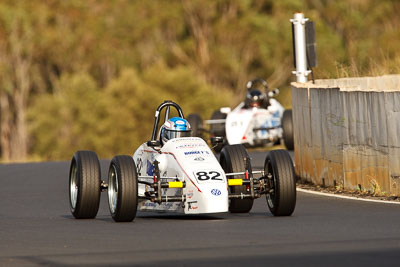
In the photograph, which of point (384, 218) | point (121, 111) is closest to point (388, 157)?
point (384, 218)

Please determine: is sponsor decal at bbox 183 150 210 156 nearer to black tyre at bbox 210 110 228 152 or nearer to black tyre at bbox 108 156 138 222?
black tyre at bbox 108 156 138 222

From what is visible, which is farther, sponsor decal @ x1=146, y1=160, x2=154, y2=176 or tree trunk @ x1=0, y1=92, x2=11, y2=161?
tree trunk @ x1=0, y1=92, x2=11, y2=161

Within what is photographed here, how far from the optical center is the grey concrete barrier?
1608 cm

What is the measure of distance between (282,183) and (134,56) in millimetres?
52999

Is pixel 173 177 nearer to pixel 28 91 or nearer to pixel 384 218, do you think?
pixel 384 218

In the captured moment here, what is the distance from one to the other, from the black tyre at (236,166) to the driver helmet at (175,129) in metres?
0.58

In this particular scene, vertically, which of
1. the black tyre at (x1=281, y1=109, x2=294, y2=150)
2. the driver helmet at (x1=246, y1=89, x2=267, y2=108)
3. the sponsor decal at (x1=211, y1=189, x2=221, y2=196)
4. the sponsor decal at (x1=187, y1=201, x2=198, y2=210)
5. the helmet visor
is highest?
the driver helmet at (x1=246, y1=89, x2=267, y2=108)

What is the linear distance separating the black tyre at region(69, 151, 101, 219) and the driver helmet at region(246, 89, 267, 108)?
52.9 ft

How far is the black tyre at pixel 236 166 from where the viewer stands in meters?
13.9

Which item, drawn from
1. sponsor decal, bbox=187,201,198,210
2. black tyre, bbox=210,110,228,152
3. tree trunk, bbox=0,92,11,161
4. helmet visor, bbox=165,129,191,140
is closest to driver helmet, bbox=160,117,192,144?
helmet visor, bbox=165,129,191,140

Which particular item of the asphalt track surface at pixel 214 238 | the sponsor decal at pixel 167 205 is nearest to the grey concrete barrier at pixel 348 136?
the asphalt track surface at pixel 214 238

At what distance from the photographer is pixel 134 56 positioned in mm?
65688

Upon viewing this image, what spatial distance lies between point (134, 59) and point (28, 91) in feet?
24.2

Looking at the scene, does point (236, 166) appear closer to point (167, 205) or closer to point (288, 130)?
point (167, 205)
